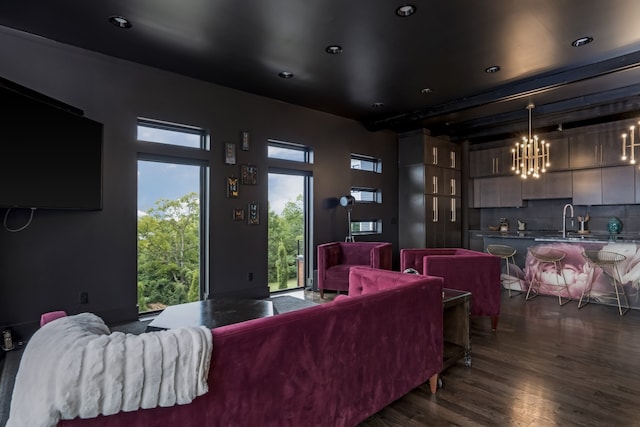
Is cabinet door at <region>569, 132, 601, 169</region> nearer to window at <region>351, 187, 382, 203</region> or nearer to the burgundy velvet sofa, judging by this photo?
window at <region>351, 187, 382, 203</region>

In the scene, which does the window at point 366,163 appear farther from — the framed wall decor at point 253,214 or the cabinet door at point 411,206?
the framed wall decor at point 253,214

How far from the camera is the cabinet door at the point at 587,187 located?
6.10m

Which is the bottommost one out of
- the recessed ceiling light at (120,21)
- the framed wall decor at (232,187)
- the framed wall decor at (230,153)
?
the framed wall decor at (232,187)

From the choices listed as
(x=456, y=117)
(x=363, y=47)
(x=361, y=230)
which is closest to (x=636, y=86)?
(x=456, y=117)

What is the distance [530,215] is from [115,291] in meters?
7.75

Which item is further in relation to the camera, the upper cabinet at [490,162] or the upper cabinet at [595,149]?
the upper cabinet at [490,162]

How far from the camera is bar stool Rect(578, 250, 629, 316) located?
4.39 m

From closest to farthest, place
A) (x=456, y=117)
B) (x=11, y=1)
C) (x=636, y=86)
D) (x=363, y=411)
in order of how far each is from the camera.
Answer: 1. (x=363, y=411)
2. (x=11, y=1)
3. (x=636, y=86)
4. (x=456, y=117)

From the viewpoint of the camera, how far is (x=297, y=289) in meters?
5.96

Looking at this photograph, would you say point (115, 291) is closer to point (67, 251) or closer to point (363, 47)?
point (67, 251)

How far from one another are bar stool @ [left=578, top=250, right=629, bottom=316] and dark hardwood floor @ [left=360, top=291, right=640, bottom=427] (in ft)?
1.99

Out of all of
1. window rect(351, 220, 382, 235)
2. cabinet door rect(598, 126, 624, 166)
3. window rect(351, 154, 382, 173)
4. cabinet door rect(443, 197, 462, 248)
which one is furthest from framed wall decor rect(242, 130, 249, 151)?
cabinet door rect(598, 126, 624, 166)

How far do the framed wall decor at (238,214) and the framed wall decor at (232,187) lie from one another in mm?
203

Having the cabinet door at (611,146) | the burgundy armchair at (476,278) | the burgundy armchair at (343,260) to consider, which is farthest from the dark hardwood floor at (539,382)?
the cabinet door at (611,146)
